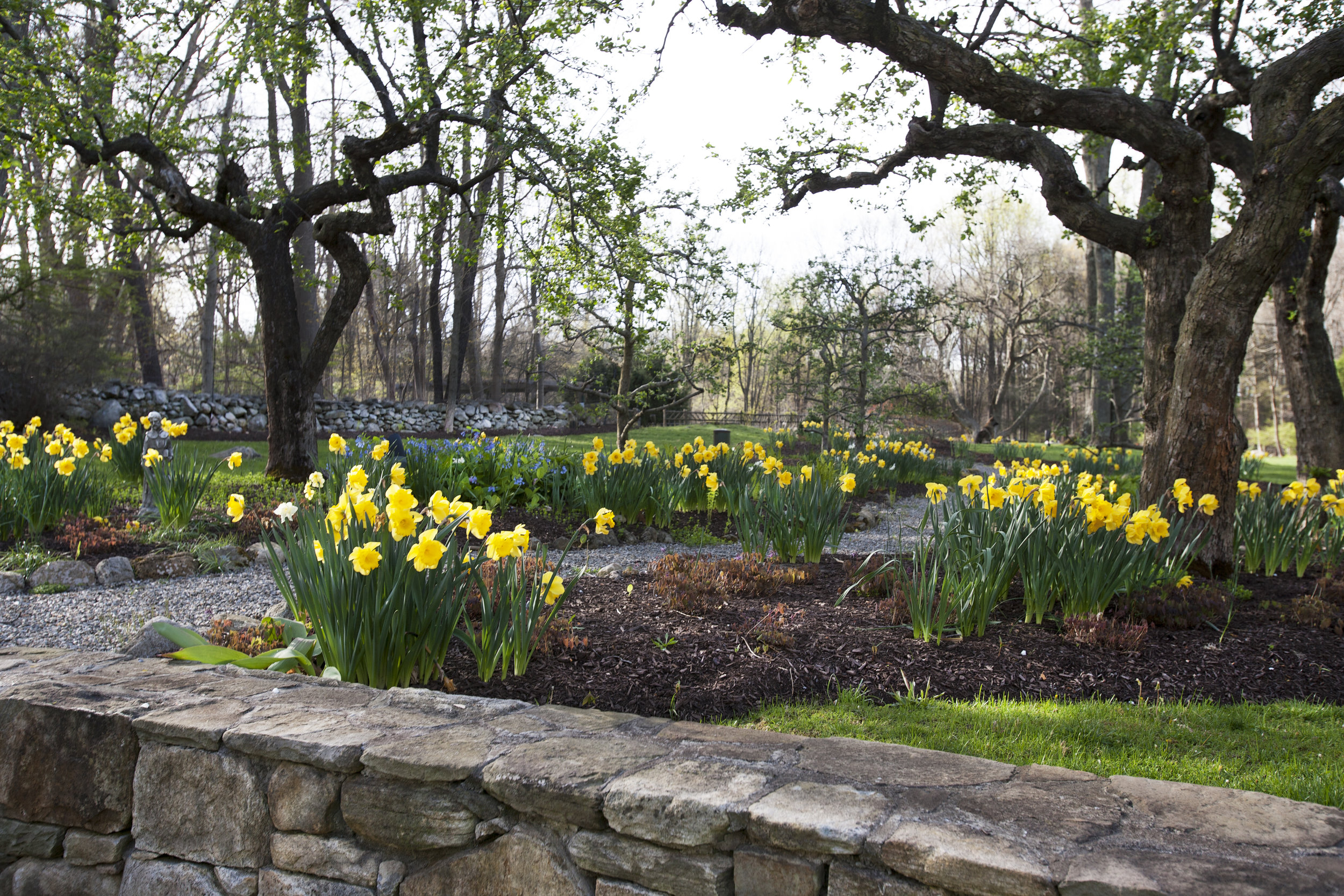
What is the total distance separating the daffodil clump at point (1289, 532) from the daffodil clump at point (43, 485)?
7.59m

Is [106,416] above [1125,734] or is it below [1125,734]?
→ above

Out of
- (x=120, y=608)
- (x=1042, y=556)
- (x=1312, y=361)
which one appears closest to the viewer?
(x=1042, y=556)

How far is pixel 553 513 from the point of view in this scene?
6898mm

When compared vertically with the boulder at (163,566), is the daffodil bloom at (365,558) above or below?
above

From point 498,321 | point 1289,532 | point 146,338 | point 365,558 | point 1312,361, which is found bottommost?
point 1289,532

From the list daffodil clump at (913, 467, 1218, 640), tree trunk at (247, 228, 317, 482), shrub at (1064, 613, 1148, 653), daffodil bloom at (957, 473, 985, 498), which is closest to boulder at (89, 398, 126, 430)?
tree trunk at (247, 228, 317, 482)

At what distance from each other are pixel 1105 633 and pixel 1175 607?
60 centimetres

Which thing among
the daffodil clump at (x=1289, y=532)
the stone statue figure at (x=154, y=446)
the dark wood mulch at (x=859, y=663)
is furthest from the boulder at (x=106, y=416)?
the daffodil clump at (x=1289, y=532)

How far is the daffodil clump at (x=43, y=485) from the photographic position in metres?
5.32

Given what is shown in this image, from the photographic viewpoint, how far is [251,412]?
648 inches

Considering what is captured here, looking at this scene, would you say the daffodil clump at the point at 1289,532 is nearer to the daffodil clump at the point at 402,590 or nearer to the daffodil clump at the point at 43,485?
the daffodil clump at the point at 402,590

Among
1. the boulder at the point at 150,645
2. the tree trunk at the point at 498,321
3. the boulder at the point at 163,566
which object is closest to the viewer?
the boulder at the point at 150,645

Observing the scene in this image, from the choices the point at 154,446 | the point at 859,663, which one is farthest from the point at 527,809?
the point at 154,446

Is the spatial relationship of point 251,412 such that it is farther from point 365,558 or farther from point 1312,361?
point 1312,361
